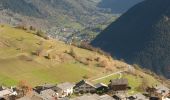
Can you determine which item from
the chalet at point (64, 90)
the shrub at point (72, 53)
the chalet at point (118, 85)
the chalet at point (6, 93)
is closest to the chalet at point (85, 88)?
the chalet at point (64, 90)

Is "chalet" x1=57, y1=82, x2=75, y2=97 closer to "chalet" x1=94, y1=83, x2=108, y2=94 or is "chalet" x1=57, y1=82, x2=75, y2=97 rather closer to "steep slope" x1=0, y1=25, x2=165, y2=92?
"chalet" x1=94, y1=83, x2=108, y2=94

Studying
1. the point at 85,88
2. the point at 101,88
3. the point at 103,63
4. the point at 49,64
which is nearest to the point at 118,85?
the point at 101,88

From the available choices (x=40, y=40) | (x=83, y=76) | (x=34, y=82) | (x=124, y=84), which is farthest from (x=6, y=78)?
(x=40, y=40)

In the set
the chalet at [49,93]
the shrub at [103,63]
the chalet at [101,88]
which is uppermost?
the chalet at [49,93]

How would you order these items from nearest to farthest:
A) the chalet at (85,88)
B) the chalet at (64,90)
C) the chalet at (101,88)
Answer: the chalet at (64,90) → the chalet at (101,88) → the chalet at (85,88)

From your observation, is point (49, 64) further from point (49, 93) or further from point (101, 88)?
point (49, 93)

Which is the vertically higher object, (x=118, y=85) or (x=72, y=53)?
(x=72, y=53)

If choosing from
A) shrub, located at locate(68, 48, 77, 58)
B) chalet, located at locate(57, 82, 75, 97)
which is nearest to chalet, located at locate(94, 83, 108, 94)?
chalet, located at locate(57, 82, 75, 97)

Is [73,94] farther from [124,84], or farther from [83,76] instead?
[83,76]

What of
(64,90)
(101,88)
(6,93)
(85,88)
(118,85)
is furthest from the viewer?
(101,88)

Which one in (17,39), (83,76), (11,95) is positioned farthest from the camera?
(17,39)

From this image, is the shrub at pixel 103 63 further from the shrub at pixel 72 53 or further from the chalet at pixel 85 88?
the chalet at pixel 85 88
